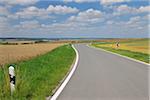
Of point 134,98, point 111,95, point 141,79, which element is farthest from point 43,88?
point 141,79

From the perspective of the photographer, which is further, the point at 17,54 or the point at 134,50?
the point at 134,50

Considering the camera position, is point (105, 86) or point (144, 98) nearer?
point (144, 98)

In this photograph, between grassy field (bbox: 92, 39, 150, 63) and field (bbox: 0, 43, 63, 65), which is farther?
field (bbox: 0, 43, 63, 65)

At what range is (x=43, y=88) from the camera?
10.8 meters

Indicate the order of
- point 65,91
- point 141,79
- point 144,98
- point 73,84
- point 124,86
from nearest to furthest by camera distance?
1. point 144,98
2. point 65,91
3. point 124,86
4. point 73,84
5. point 141,79

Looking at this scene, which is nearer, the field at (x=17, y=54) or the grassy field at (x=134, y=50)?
the grassy field at (x=134, y=50)

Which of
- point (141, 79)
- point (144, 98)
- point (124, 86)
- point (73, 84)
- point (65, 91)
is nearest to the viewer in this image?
point (144, 98)

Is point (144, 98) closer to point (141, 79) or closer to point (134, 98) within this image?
point (134, 98)

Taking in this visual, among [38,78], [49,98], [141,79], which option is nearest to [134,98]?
[49,98]

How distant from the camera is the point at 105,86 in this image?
11281 millimetres

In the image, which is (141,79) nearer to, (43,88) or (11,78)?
(43,88)

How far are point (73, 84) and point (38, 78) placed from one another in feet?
6.34

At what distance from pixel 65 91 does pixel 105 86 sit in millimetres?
1555

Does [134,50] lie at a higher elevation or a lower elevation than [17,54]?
lower
